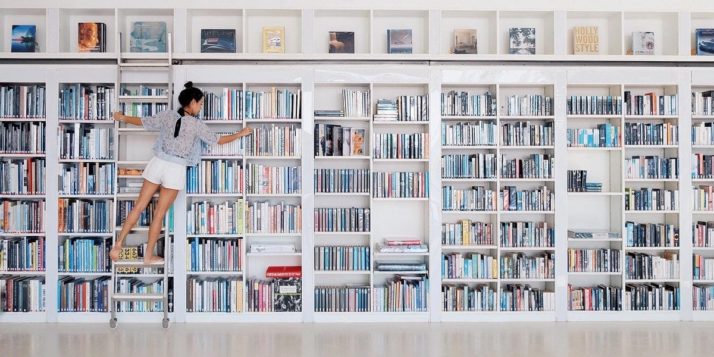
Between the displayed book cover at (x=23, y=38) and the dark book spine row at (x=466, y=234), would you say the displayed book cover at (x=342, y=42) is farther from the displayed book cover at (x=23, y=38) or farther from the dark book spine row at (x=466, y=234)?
the displayed book cover at (x=23, y=38)

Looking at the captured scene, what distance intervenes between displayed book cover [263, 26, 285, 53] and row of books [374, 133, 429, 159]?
1.27 metres

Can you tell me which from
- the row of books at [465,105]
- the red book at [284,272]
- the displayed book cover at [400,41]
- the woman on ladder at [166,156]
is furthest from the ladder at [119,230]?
the row of books at [465,105]

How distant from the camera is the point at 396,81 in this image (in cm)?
536

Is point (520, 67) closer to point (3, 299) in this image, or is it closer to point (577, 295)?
point (577, 295)

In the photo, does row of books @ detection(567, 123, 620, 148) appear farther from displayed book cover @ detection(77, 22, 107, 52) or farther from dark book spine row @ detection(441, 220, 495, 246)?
displayed book cover @ detection(77, 22, 107, 52)

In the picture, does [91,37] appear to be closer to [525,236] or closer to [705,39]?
[525,236]

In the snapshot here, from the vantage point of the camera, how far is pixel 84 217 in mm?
5285

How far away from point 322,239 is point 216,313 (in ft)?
4.07

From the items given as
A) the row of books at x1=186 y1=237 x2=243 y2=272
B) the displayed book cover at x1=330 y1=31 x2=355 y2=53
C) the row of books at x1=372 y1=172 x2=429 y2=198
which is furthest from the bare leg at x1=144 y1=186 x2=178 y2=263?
the displayed book cover at x1=330 y1=31 x2=355 y2=53

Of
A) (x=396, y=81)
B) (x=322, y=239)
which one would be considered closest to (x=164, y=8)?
(x=396, y=81)

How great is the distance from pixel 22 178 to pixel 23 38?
1.34 metres

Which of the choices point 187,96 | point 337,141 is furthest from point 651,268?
point 187,96

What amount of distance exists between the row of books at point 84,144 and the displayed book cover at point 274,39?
1744 millimetres

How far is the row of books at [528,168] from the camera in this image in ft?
17.6
